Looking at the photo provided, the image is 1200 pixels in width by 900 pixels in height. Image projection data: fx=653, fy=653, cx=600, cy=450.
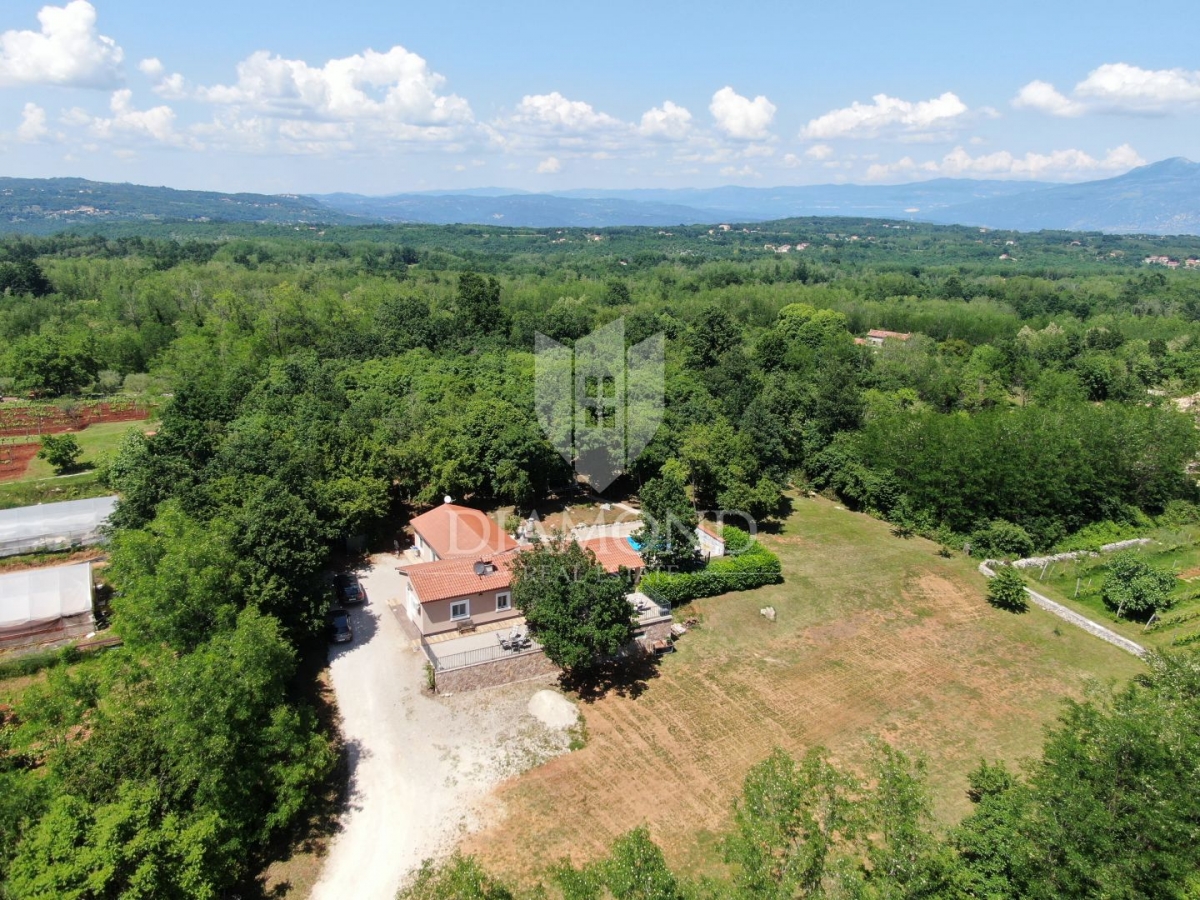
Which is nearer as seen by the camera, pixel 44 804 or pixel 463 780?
pixel 44 804

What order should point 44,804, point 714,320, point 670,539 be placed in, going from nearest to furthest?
point 44,804, point 670,539, point 714,320

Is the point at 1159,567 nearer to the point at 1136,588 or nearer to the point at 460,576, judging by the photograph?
the point at 1136,588

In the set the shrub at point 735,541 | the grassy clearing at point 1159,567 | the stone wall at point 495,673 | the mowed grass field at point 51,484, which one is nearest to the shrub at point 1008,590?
the grassy clearing at point 1159,567

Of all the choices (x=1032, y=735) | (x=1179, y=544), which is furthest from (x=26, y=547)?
→ (x=1179, y=544)

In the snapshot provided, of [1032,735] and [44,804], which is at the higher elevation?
[44,804]

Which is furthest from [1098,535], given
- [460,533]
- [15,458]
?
[15,458]

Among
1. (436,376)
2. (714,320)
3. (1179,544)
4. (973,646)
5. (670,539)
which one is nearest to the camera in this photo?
(973,646)

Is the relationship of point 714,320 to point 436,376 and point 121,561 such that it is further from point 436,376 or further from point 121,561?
point 121,561
